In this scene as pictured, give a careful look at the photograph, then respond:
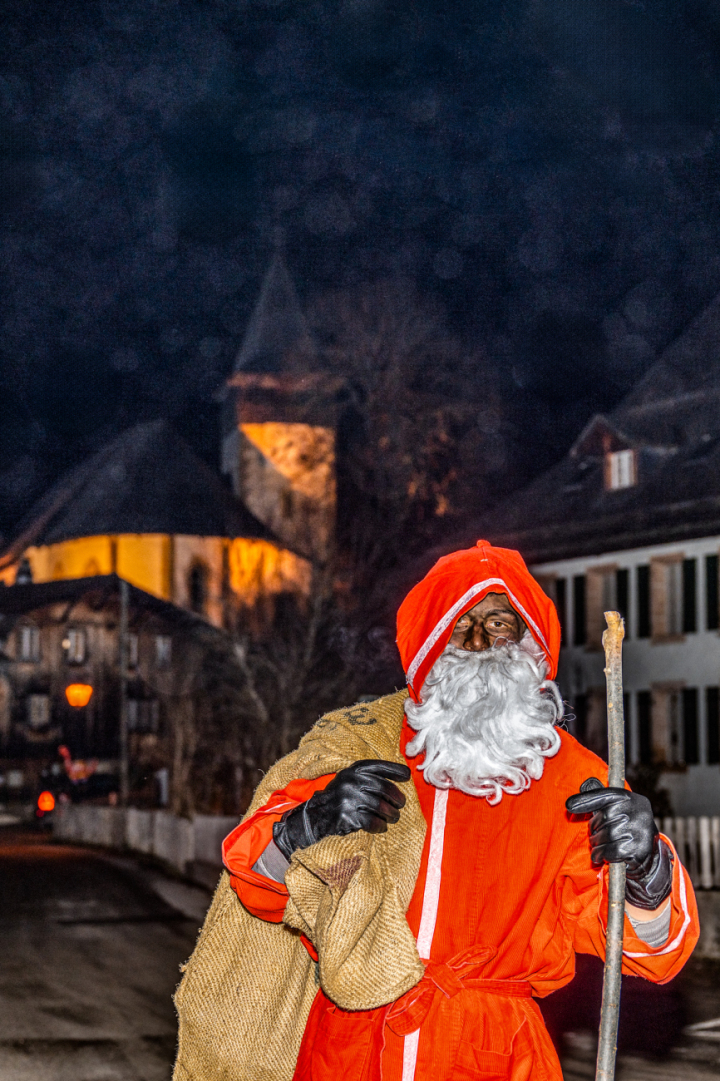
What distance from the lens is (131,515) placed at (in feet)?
224

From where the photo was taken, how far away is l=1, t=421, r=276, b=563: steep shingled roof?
223 feet

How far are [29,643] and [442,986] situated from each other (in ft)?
191

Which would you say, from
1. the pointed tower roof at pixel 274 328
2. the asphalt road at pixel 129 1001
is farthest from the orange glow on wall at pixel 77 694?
the pointed tower roof at pixel 274 328

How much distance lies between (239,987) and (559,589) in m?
29.9

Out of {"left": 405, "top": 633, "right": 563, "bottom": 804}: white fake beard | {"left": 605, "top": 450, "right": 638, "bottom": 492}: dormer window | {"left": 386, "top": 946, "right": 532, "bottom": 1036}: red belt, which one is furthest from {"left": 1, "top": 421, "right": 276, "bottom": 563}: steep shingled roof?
{"left": 386, "top": 946, "right": 532, "bottom": 1036}: red belt

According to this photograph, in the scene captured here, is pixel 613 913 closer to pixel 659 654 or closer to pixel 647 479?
pixel 659 654

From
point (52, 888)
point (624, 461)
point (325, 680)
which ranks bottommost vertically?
point (52, 888)

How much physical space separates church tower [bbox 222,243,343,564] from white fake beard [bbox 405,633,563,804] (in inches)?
2400

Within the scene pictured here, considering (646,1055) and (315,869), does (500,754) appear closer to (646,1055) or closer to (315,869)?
(315,869)

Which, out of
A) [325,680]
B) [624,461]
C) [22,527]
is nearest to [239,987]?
[325,680]

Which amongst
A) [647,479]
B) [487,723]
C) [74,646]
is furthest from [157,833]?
[74,646]

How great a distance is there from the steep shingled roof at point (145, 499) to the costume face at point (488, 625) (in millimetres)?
63539

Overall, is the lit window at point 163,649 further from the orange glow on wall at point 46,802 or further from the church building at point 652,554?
the church building at point 652,554

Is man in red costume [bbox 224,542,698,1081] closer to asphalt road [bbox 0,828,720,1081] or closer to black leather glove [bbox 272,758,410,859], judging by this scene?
black leather glove [bbox 272,758,410,859]
